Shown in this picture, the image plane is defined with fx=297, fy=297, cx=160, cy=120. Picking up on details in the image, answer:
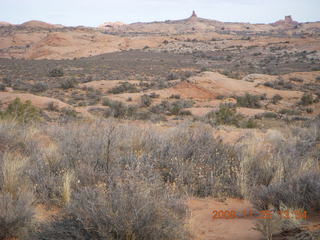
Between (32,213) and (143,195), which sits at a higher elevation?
(143,195)

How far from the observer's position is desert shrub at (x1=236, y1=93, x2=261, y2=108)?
65.8ft

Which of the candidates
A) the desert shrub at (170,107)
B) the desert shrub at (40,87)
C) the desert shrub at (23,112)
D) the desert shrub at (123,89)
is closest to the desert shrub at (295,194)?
the desert shrub at (23,112)

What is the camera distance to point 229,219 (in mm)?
3812

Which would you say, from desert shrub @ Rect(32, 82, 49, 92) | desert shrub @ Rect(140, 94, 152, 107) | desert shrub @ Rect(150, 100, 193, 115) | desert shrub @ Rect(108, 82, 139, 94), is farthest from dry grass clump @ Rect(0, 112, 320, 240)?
desert shrub @ Rect(32, 82, 49, 92)

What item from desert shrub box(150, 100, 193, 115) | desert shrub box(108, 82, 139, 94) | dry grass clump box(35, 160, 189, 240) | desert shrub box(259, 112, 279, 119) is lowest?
desert shrub box(259, 112, 279, 119)

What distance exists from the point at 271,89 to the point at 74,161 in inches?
873

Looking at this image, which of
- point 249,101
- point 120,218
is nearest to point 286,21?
point 249,101

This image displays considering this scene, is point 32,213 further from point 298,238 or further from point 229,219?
point 298,238

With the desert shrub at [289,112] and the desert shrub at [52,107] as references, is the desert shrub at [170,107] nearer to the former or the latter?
the desert shrub at [52,107]

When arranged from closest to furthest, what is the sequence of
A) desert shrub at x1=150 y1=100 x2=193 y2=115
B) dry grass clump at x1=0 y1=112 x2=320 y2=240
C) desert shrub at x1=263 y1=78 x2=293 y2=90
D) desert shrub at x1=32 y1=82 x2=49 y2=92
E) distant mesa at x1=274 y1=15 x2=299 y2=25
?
dry grass clump at x1=0 y1=112 x2=320 y2=240, desert shrub at x1=150 y1=100 x2=193 y2=115, desert shrub at x1=32 y1=82 x2=49 y2=92, desert shrub at x1=263 y1=78 x2=293 y2=90, distant mesa at x1=274 y1=15 x2=299 y2=25

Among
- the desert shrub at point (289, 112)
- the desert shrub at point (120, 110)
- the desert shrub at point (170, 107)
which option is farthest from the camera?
the desert shrub at point (289, 112)

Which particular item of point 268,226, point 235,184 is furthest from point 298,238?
point 235,184

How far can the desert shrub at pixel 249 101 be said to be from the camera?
2006 cm

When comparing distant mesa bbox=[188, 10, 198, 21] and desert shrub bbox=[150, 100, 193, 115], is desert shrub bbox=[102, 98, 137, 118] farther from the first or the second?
distant mesa bbox=[188, 10, 198, 21]
